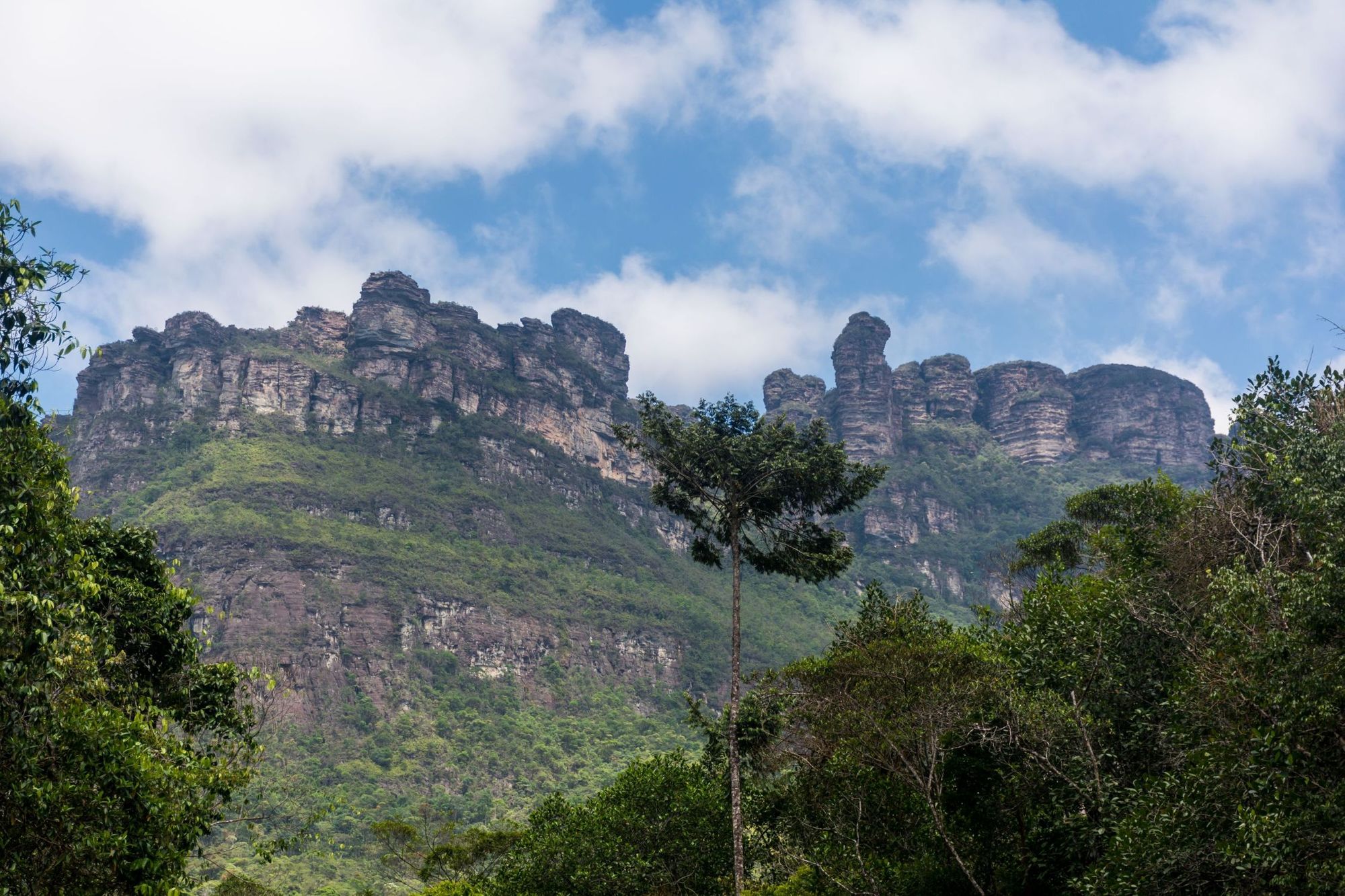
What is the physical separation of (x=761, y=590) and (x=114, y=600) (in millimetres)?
161246

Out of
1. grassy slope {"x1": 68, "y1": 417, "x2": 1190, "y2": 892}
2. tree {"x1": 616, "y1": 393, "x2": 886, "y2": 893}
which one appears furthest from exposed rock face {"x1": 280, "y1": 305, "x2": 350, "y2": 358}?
tree {"x1": 616, "y1": 393, "x2": 886, "y2": 893}

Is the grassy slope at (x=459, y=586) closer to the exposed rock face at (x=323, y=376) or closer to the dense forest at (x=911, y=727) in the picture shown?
the exposed rock face at (x=323, y=376)

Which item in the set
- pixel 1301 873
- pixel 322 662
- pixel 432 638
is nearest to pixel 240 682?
pixel 1301 873

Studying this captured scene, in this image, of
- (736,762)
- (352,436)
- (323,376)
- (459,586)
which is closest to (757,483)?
(736,762)

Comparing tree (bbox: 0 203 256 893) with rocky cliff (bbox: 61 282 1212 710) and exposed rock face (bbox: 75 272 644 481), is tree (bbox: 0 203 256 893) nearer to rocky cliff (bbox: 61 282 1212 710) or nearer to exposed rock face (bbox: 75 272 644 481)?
rocky cliff (bbox: 61 282 1212 710)

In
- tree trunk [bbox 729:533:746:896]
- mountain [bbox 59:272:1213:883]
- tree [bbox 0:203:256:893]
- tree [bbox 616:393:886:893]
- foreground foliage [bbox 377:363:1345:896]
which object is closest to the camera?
tree [bbox 0:203:256:893]

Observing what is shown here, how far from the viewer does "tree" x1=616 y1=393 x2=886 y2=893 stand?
981 inches

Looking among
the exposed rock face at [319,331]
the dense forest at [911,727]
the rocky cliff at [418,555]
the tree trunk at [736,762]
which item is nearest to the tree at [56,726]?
the dense forest at [911,727]

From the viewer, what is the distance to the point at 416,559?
142 m

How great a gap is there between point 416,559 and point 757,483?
125951 millimetres

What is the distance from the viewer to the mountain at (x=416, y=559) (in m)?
112

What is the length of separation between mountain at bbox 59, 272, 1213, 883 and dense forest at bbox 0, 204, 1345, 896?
257ft

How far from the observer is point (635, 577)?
554ft

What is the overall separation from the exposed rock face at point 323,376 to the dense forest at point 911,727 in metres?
146
